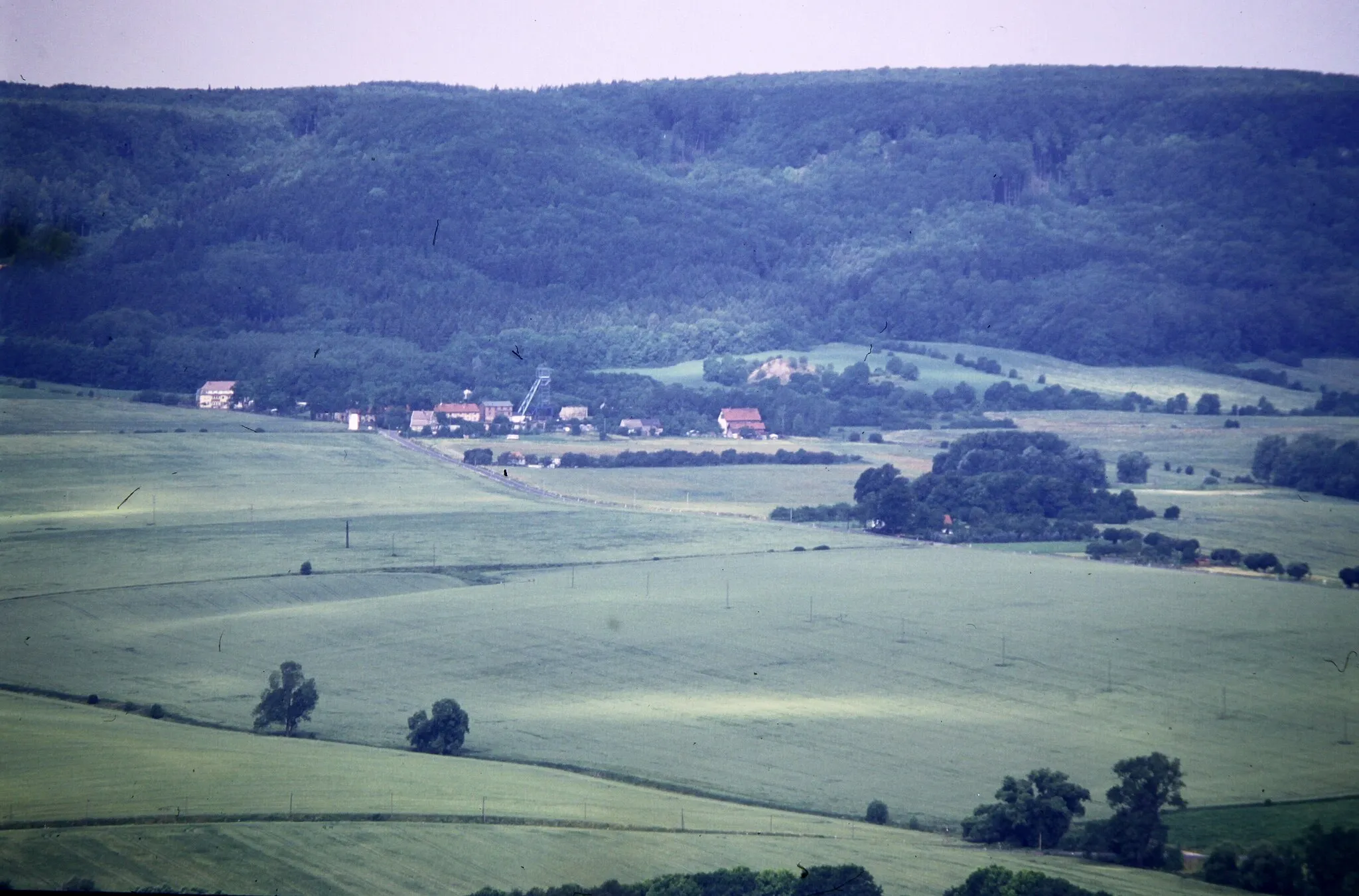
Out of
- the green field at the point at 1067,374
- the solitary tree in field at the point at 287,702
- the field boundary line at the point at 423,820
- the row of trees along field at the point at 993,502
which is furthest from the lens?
the green field at the point at 1067,374

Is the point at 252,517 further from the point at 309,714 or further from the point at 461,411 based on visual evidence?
the point at 461,411

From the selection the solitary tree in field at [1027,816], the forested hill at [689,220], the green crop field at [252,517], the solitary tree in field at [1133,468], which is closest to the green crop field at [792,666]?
the solitary tree in field at [1027,816]

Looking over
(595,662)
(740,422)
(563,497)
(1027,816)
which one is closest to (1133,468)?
(563,497)

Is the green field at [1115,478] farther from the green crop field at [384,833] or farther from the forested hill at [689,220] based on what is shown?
the green crop field at [384,833]

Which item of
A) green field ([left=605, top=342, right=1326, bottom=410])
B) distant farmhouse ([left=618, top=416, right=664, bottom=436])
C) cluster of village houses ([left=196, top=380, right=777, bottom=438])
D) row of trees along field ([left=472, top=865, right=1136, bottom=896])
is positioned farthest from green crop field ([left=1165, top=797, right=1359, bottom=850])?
distant farmhouse ([left=618, top=416, right=664, bottom=436])

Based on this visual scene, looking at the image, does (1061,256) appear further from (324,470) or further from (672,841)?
(672,841)

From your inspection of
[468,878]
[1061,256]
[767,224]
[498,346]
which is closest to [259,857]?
[468,878]

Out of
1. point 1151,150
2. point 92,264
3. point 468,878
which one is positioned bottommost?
point 468,878
